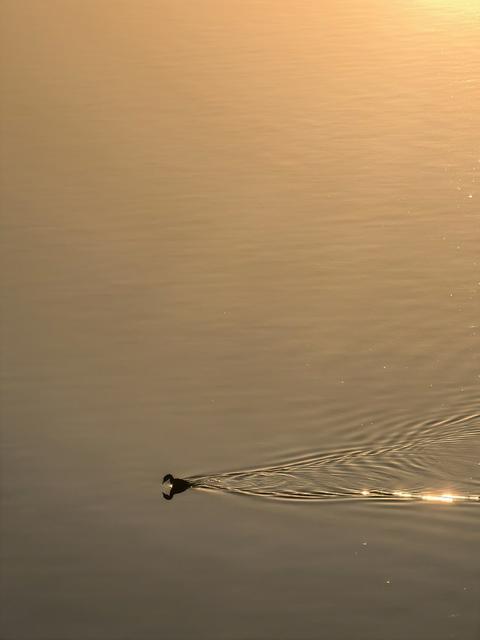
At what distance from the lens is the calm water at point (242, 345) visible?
6.70 metres

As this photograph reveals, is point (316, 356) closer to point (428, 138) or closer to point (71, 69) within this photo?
point (428, 138)

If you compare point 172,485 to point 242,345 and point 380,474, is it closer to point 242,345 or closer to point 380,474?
point 380,474

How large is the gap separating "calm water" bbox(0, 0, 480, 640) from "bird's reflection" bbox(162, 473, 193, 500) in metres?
0.08

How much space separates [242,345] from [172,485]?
85.0 inches

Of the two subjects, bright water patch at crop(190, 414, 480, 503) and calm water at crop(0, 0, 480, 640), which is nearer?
calm water at crop(0, 0, 480, 640)

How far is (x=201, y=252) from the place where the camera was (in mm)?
11320

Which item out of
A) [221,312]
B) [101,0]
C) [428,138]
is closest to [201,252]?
[221,312]

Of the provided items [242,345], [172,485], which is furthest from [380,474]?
[242,345]

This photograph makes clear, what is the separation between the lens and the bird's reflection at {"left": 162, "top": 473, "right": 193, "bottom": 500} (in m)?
7.51

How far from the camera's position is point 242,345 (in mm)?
9578

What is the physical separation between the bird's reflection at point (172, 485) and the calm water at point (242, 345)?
0.08m

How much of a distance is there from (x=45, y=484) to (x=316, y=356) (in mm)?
2219

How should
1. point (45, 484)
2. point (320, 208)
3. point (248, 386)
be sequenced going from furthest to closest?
point (320, 208) → point (248, 386) → point (45, 484)

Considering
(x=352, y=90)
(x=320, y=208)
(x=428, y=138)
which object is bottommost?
(x=320, y=208)
